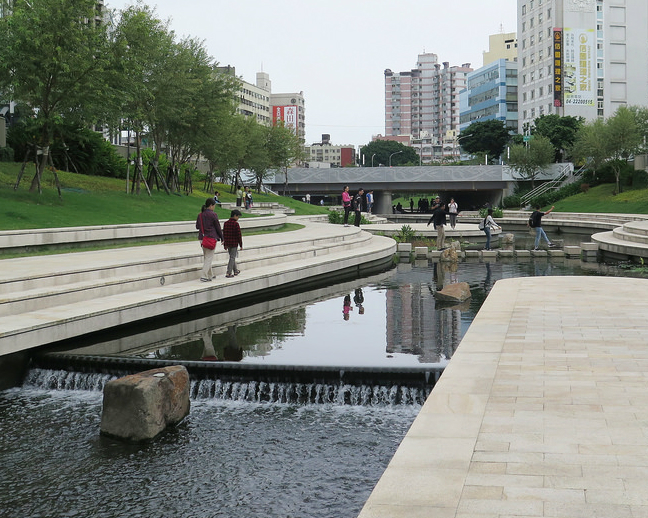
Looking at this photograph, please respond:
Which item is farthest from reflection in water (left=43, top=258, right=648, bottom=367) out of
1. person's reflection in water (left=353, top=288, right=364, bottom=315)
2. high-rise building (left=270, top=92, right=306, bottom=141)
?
high-rise building (left=270, top=92, right=306, bottom=141)

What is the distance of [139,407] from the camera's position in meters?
8.30

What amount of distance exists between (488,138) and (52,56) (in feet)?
284

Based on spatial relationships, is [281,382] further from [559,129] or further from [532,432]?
[559,129]

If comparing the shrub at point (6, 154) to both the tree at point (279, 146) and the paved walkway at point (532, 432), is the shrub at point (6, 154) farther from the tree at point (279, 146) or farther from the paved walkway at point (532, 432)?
the tree at point (279, 146)

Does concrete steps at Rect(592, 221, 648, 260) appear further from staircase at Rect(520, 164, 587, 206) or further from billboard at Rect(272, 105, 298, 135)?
billboard at Rect(272, 105, 298, 135)

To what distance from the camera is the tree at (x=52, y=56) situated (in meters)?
26.2

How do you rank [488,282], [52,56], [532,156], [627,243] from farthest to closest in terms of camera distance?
[532,156] → [627,243] → [52,56] → [488,282]

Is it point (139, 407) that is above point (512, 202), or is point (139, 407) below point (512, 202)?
below

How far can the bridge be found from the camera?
78062 millimetres

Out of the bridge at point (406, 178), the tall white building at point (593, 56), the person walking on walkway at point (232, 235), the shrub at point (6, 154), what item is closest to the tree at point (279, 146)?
the bridge at point (406, 178)

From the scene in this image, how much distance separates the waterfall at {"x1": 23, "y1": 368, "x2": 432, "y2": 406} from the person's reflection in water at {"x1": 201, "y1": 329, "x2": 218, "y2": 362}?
1.10 m

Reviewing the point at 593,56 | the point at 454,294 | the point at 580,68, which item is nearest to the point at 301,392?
the point at 454,294

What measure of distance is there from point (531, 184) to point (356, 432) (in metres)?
74.5

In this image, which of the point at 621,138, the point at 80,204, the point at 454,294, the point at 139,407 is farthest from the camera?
the point at 621,138
